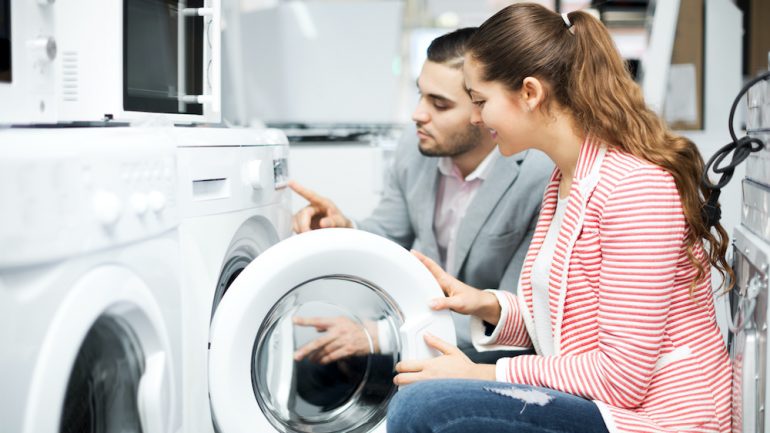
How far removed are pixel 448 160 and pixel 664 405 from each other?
0.94 metres

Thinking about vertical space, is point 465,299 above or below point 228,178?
below

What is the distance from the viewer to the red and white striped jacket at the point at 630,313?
117cm

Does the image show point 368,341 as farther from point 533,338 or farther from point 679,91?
point 679,91

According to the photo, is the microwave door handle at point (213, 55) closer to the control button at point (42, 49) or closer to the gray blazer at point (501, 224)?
the control button at point (42, 49)

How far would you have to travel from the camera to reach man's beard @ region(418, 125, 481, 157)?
74.9 inches

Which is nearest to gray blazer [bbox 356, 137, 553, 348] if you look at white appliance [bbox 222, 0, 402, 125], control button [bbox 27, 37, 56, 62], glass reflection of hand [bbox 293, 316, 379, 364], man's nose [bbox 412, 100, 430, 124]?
man's nose [bbox 412, 100, 430, 124]

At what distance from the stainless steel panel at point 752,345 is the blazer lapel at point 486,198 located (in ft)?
2.28

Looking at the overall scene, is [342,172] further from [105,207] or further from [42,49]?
[105,207]

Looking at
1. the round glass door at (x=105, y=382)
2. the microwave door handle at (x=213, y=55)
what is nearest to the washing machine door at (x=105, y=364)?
the round glass door at (x=105, y=382)

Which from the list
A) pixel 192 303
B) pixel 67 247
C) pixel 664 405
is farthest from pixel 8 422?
pixel 664 405

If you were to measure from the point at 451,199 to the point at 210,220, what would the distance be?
32.7 inches

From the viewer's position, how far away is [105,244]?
3.14ft

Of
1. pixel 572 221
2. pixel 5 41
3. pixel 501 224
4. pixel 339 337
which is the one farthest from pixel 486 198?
pixel 5 41

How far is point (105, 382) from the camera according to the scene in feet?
3.48
